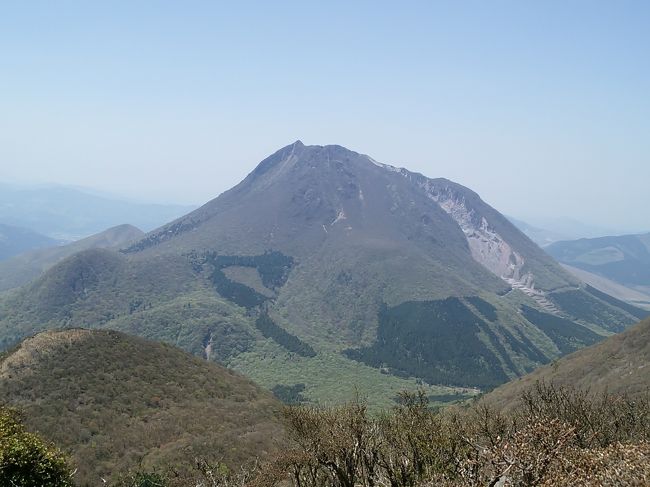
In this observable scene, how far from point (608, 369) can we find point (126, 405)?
108008 mm

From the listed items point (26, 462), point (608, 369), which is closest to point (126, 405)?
point (26, 462)

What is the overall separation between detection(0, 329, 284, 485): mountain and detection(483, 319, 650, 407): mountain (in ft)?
210

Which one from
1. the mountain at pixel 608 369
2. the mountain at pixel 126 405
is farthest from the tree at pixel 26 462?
the mountain at pixel 608 369

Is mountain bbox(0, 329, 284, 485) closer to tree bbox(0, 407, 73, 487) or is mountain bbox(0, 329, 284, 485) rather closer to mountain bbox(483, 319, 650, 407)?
tree bbox(0, 407, 73, 487)

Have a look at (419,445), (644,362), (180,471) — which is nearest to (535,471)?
(419,445)

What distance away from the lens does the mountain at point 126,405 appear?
255 ft

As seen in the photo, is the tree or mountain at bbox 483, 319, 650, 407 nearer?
the tree

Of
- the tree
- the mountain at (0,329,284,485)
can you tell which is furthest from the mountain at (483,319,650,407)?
the tree

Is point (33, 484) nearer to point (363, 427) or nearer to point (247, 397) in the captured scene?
point (363, 427)

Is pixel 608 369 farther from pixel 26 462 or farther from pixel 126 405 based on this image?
pixel 26 462

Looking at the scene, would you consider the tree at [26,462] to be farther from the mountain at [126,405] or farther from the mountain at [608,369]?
the mountain at [608,369]

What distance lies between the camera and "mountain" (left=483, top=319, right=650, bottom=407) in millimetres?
93812

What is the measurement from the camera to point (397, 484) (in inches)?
1423

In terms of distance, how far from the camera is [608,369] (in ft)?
354
